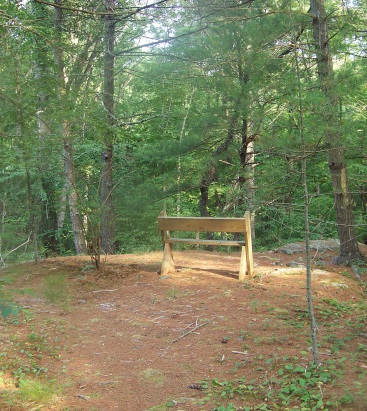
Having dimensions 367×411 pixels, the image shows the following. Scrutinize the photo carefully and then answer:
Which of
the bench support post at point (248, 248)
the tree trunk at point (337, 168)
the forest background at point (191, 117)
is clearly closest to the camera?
the forest background at point (191, 117)

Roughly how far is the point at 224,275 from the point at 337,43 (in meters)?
5.25

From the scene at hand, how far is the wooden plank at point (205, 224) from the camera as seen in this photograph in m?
6.36

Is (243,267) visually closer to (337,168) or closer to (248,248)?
(248,248)

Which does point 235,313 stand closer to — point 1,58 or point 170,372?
point 170,372

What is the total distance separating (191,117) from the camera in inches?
426

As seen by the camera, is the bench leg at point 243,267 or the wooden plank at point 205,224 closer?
the wooden plank at point 205,224

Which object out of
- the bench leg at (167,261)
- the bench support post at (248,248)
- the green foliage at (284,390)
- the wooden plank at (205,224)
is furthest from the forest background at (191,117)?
the green foliage at (284,390)

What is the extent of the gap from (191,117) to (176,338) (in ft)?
23.6

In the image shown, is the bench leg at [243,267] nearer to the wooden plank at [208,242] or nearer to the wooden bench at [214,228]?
the wooden bench at [214,228]

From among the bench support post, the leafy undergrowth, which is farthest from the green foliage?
the bench support post

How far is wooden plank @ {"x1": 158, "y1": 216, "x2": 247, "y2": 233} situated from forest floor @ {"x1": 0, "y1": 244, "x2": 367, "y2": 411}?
80cm

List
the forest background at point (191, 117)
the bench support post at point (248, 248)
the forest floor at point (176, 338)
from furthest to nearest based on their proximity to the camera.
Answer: the bench support post at point (248, 248), the forest background at point (191, 117), the forest floor at point (176, 338)

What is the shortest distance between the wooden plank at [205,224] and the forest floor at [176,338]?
80cm

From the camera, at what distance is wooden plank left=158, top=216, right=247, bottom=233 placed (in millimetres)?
6363
